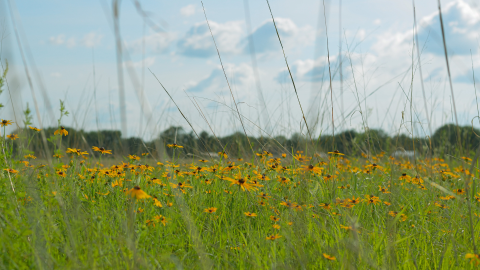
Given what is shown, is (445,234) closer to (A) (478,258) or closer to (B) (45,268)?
(A) (478,258)

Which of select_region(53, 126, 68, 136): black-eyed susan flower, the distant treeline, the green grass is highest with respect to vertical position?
select_region(53, 126, 68, 136): black-eyed susan flower

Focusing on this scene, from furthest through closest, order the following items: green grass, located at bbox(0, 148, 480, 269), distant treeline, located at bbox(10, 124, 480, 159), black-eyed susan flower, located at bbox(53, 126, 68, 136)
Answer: distant treeline, located at bbox(10, 124, 480, 159), black-eyed susan flower, located at bbox(53, 126, 68, 136), green grass, located at bbox(0, 148, 480, 269)

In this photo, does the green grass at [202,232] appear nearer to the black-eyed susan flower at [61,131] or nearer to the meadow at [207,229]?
the meadow at [207,229]

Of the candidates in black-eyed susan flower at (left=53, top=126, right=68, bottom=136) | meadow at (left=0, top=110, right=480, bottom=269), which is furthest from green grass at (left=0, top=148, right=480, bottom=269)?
black-eyed susan flower at (left=53, top=126, right=68, bottom=136)

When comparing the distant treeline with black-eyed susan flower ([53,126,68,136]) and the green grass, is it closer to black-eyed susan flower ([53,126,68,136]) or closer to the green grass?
black-eyed susan flower ([53,126,68,136])

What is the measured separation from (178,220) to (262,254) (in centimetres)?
58

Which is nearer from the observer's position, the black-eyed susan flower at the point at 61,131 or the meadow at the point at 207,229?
the meadow at the point at 207,229

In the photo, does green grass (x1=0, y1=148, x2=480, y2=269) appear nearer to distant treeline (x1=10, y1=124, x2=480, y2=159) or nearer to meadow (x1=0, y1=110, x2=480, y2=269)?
meadow (x1=0, y1=110, x2=480, y2=269)

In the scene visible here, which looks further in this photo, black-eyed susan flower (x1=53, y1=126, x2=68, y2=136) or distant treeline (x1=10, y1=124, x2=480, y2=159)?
distant treeline (x1=10, y1=124, x2=480, y2=159)

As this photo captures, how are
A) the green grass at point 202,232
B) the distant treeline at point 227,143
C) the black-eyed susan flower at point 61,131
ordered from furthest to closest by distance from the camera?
the distant treeline at point 227,143
the black-eyed susan flower at point 61,131
the green grass at point 202,232

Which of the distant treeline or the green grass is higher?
the distant treeline

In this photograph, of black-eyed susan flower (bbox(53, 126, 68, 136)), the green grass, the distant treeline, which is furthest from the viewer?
the distant treeline

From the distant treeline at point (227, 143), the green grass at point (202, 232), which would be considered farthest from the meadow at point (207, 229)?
the distant treeline at point (227, 143)

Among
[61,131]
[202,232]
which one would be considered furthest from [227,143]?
[202,232]
